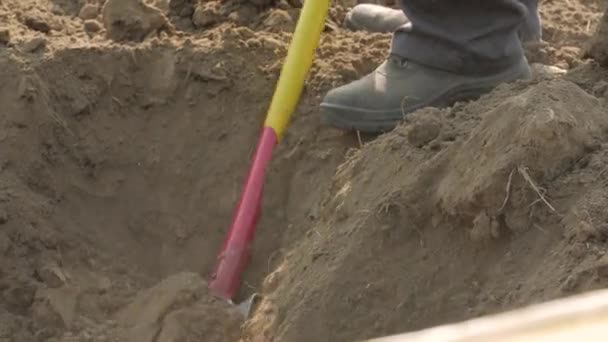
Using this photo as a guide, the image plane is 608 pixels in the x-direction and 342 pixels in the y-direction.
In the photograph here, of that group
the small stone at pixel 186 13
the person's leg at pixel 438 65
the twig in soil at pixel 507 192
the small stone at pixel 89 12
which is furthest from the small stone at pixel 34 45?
the twig in soil at pixel 507 192

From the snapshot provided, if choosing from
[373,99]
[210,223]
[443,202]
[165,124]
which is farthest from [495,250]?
[165,124]

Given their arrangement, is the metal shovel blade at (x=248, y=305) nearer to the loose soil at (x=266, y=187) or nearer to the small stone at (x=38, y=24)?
the loose soil at (x=266, y=187)

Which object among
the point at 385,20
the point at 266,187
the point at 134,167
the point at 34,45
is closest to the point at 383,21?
the point at 385,20

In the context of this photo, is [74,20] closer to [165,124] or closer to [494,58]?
[165,124]

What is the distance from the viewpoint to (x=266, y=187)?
8.98 feet

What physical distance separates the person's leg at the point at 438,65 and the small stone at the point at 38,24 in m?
1.06

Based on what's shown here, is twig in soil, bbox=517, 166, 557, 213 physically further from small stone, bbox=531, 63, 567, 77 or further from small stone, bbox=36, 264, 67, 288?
small stone, bbox=36, 264, 67, 288

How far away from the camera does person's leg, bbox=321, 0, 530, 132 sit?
2.60 meters

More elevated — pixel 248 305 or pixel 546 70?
pixel 546 70

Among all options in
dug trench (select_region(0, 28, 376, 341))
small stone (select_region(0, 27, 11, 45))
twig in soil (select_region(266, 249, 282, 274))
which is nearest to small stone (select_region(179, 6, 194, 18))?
dug trench (select_region(0, 28, 376, 341))

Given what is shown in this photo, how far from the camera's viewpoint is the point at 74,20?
329cm

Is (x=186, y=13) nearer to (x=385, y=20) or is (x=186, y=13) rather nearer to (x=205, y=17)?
(x=205, y=17)

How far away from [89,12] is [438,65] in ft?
4.22

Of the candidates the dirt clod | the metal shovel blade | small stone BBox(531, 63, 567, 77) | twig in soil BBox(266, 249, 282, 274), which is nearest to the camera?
the metal shovel blade
